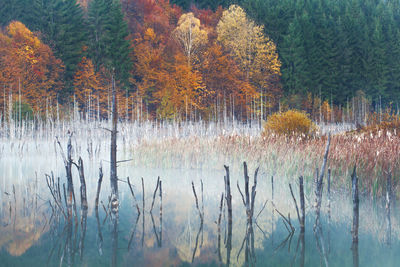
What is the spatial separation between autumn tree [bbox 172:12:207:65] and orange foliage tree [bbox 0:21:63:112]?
25.3 feet

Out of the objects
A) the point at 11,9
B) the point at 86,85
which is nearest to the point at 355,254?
the point at 86,85

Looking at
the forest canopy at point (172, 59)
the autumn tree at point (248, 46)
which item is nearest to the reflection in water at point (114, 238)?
the forest canopy at point (172, 59)

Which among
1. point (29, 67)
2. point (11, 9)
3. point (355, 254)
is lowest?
point (355, 254)

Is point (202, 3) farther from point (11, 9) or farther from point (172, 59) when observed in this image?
point (11, 9)

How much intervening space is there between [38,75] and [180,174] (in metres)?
18.3

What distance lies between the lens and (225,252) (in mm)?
4020

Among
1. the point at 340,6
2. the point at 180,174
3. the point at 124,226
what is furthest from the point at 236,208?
the point at 340,6

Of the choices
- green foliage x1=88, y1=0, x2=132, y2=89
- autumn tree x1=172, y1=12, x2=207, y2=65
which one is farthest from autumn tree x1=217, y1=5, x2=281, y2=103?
green foliage x1=88, y1=0, x2=132, y2=89

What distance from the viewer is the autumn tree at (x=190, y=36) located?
87.1ft

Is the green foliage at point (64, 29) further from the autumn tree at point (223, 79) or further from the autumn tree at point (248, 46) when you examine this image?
the autumn tree at point (248, 46)

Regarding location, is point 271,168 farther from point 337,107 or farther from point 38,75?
point 337,107

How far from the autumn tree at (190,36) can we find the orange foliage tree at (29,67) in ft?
25.3

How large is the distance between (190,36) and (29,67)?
9659 millimetres

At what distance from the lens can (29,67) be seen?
24047 millimetres
